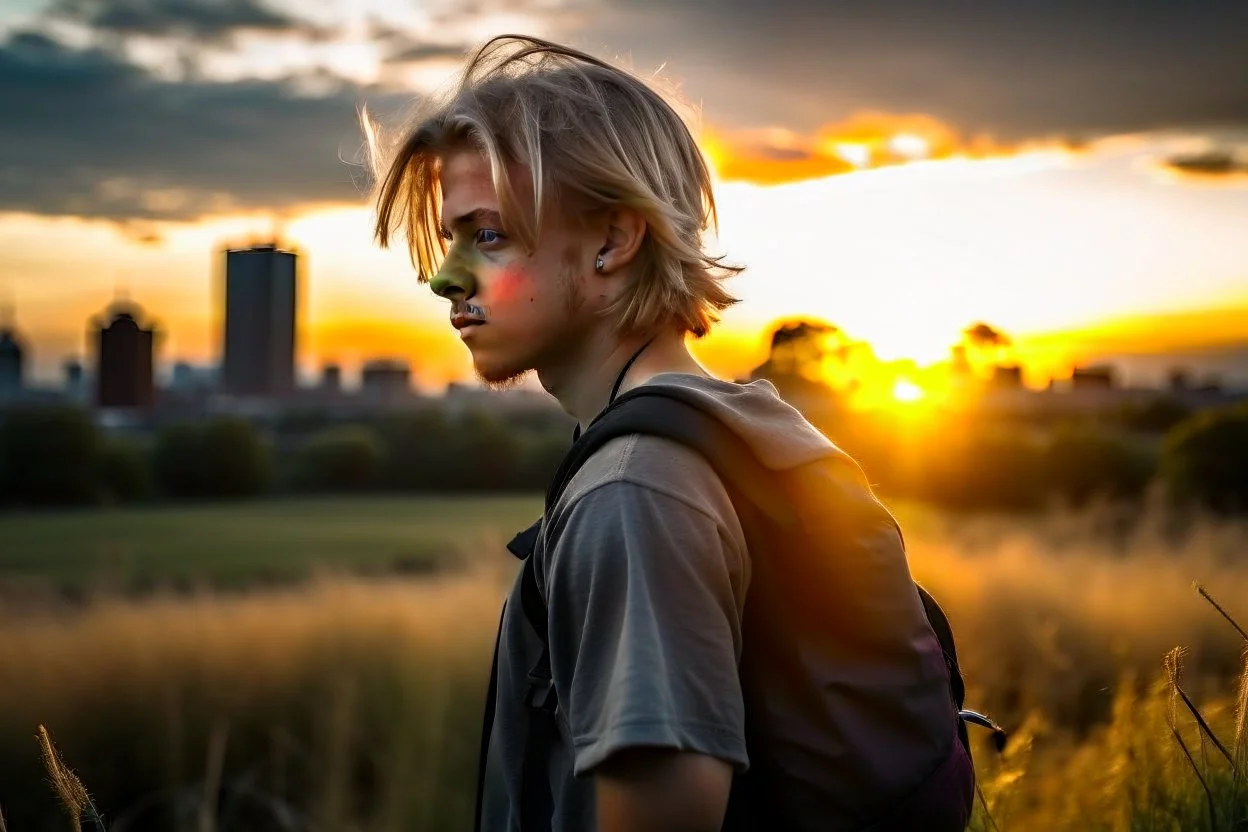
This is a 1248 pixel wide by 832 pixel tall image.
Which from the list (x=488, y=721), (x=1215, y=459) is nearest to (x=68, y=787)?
(x=488, y=721)

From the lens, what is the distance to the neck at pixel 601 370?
54.0 inches

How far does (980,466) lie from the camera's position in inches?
480

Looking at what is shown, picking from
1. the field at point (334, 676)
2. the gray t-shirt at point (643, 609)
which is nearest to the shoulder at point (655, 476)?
the gray t-shirt at point (643, 609)

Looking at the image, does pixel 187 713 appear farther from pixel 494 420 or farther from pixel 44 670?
pixel 494 420

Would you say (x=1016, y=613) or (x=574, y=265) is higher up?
(x=574, y=265)

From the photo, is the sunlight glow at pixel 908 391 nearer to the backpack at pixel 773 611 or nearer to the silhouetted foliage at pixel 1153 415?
the silhouetted foliage at pixel 1153 415

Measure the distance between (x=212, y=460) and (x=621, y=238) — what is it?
11.5 meters

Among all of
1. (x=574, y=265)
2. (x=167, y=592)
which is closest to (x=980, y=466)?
(x=167, y=592)

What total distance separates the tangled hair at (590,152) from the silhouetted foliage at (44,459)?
979 cm

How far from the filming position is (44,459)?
10.1 m

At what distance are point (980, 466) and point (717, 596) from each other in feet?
38.7

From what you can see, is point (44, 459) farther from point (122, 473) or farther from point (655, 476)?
point (655, 476)

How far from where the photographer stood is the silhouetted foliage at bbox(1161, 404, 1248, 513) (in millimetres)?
9117

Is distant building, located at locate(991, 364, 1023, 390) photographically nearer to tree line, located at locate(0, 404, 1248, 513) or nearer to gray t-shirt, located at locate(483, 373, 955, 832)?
tree line, located at locate(0, 404, 1248, 513)
